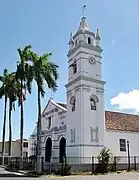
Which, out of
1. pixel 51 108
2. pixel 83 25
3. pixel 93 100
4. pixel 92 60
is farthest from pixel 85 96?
pixel 83 25

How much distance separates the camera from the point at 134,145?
36.7m

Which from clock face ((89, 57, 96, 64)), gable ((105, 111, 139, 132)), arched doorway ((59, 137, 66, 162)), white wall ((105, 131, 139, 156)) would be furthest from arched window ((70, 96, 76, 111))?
white wall ((105, 131, 139, 156))

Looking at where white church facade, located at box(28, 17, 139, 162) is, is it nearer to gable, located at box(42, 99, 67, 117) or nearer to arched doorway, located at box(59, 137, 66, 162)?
arched doorway, located at box(59, 137, 66, 162)

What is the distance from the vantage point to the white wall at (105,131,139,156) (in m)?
34.3

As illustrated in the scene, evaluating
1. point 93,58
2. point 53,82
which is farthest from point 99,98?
point 53,82

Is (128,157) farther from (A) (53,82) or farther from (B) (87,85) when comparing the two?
(A) (53,82)

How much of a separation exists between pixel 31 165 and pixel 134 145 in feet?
43.5

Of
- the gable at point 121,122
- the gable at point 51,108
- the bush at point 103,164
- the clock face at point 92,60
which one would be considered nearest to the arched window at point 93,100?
the gable at point 121,122

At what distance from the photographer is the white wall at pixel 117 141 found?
34.3 m

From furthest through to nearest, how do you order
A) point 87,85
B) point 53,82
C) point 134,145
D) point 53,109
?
point 53,109 < point 134,145 < point 87,85 < point 53,82

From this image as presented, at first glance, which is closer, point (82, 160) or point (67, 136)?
point (82, 160)

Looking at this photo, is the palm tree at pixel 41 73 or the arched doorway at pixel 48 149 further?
the arched doorway at pixel 48 149

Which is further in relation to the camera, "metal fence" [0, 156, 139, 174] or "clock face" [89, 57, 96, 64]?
"clock face" [89, 57, 96, 64]

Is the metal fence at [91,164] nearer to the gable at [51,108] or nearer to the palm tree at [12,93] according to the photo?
the gable at [51,108]
